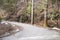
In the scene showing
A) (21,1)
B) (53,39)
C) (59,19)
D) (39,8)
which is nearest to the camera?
(53,39)

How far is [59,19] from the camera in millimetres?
18906

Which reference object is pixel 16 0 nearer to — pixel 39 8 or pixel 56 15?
pixel 39 8

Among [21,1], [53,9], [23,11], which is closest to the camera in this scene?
[53,9]

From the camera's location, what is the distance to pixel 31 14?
23297 millimetres

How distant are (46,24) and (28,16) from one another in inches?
220

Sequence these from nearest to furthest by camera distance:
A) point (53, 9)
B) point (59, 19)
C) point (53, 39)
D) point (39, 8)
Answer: point (53, 39) → point (59, 19) → point (53, 9) → point (39, 8)

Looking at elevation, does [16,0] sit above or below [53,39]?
above

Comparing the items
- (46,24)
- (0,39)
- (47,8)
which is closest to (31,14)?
(47,8)

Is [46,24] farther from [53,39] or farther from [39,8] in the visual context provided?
[53,39]

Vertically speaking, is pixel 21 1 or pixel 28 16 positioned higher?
pixel 21 1

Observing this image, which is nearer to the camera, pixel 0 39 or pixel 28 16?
pixel 0 39

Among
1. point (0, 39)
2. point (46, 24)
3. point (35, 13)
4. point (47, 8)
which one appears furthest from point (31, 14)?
point (0, 39)

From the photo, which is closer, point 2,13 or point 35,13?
point 35,13

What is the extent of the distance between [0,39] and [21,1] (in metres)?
20.1
